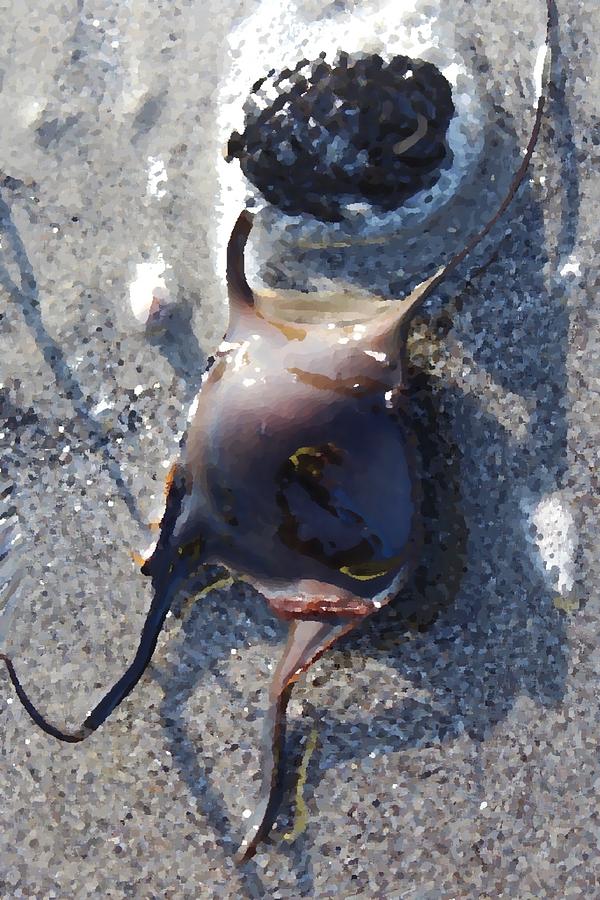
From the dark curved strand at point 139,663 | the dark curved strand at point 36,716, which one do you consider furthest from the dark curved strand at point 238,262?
the dark curved strand at point 36,716

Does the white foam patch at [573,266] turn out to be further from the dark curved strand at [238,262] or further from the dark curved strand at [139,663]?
the dark curved strand at [139,663]

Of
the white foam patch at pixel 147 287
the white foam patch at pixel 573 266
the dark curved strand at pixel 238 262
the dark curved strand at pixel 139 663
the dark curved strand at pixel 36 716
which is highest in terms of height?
the dark curved strand at pixel 238 262

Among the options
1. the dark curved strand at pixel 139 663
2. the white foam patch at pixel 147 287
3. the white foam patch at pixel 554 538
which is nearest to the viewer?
the dark curved strand at pixel 139 663

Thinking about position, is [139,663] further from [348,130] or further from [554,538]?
[348,130]

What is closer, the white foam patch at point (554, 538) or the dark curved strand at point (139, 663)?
the dark curved strand at point (139, 663)

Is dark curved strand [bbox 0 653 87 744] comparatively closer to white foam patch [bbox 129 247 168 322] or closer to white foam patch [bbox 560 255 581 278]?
white foam patch [bbox 129 247 168 322]

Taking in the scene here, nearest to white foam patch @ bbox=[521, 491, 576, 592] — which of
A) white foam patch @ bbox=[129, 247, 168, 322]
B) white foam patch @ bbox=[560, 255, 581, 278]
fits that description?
white foam patch @ bbox=[560, 255, 581, 278]
